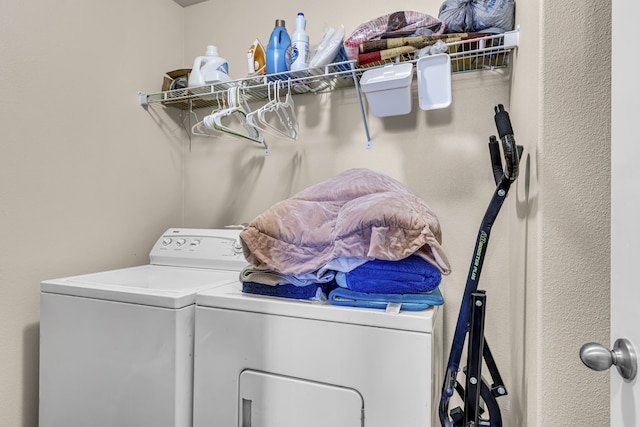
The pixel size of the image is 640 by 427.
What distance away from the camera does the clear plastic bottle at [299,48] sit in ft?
5.30

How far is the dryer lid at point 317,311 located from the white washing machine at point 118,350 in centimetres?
12

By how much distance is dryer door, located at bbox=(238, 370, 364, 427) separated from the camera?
0.97 m

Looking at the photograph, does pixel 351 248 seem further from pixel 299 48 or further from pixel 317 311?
pixel 299 48

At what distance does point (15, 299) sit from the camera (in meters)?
1.41

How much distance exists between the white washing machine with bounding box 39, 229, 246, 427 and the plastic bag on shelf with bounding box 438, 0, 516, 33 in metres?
1.33

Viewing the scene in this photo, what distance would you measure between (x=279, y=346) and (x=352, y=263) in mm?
324

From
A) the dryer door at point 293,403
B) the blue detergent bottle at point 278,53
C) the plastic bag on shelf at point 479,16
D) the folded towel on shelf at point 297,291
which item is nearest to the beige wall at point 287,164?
the plastic bag on shelf at point 479,16

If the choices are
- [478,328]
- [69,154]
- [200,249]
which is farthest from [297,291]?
[69,154]

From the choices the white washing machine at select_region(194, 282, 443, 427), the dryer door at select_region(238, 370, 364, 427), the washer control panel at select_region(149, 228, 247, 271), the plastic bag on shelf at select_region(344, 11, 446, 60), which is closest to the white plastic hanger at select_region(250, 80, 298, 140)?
the plastic bag on shelf at select_region(344, 11, 446, 60)

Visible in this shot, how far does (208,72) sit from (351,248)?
1295mm

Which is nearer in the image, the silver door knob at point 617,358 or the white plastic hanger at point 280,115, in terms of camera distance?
the silver door knob at point 617,358

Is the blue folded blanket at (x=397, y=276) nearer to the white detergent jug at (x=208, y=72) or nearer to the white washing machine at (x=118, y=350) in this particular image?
the white washing machine at (x=118, y=350)

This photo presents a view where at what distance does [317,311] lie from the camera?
102cm

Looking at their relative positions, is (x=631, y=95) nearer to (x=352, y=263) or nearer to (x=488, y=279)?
(x=352, y=263)
